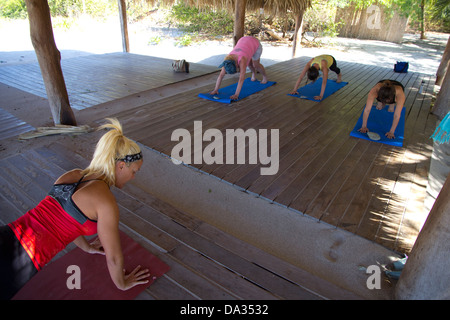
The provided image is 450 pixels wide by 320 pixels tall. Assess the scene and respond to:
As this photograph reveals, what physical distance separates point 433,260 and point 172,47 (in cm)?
1021

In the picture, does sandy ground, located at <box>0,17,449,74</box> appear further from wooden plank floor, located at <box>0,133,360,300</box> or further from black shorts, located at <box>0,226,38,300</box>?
black shorts, located at <box>0,226,38,300</box>

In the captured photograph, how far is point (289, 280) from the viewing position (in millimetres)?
1487

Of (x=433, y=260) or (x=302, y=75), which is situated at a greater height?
(x=302, y=75)

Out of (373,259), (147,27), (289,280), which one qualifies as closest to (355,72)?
(373,259)

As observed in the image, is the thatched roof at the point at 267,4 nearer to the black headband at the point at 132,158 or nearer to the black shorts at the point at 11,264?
the black headband at the point at 132,158

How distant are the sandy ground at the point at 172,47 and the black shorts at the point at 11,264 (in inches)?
272

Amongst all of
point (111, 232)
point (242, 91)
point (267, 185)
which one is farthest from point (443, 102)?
point (111, 232)

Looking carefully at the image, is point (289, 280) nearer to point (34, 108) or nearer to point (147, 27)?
point (34, 108)

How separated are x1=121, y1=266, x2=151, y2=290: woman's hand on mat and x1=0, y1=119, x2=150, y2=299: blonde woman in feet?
0.41

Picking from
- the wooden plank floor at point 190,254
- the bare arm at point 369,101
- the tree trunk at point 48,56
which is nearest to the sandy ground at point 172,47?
the tree trunk at point 48,56

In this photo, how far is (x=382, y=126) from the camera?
359 cm

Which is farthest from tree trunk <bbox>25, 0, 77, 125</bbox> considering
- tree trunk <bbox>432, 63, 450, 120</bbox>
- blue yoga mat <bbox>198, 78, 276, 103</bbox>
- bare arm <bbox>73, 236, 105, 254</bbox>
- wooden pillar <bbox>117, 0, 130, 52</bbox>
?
wooden pillar <bbox>117, 0, 130, 52</bbox>

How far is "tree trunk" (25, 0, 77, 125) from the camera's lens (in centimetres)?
283

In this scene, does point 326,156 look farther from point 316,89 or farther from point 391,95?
point 316,89
